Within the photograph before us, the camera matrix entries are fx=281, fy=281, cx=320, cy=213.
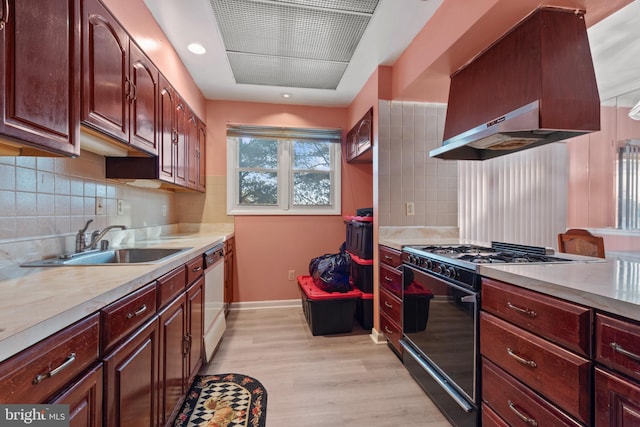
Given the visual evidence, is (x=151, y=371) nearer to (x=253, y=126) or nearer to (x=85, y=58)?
(x=85, y=58)

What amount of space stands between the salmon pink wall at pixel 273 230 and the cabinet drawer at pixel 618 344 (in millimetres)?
2861

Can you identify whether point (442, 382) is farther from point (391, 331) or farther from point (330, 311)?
point (330, 311)

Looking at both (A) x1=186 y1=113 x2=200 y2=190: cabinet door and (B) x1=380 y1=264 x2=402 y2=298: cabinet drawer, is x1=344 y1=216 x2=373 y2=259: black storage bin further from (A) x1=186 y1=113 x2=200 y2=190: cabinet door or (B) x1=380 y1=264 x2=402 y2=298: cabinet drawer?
(A) x1=186 y1=113 x2=200 y2=190: cabinet door

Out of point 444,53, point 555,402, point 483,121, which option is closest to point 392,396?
point 555,402

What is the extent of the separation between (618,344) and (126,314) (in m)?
1.52

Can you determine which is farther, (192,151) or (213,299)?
(192,151)

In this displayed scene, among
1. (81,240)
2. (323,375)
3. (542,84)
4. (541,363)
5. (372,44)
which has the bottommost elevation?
(323,375)

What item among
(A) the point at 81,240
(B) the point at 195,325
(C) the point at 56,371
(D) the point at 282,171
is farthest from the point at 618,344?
(D) the point at 282,171

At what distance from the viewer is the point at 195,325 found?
1816 millimetres

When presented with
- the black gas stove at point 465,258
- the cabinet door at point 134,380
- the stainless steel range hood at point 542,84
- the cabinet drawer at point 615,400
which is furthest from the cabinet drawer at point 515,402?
the cabinet door at point 134,380

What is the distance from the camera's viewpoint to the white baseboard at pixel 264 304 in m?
3.42

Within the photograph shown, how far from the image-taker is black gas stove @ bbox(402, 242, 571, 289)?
1.42 m

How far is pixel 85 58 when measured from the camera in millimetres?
1206

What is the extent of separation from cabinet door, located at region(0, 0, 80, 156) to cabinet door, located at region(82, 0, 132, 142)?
0.08 metres
